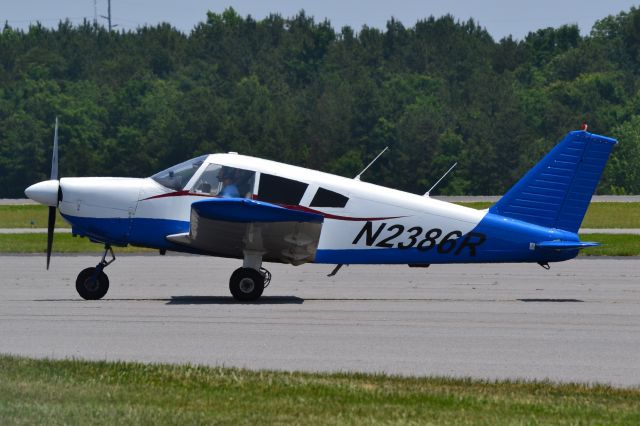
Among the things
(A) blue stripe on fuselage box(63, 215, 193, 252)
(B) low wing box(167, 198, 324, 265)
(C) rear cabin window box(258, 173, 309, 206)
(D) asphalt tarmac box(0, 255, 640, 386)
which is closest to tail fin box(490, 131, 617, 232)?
(D) asphalt tarmac box(0, 255, 640, 386)

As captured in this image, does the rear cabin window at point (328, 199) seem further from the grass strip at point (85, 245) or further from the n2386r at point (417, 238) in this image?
the grass strip at point (85, 245)

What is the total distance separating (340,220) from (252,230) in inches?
49.7

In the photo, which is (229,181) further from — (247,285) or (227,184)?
(247,285)

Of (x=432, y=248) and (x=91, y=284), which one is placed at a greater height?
(x=432, y=248)

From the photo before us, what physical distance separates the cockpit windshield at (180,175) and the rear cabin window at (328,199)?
1.65m

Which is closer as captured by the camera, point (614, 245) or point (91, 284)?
point (91, 284)

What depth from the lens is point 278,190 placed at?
17516 mm

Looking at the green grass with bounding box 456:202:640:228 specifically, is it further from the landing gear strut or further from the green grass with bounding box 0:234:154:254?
the landing gear strut

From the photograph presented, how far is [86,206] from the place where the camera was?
1762 centimetres

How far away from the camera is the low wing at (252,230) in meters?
17.0

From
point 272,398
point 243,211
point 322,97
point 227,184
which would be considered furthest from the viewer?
point 322,97

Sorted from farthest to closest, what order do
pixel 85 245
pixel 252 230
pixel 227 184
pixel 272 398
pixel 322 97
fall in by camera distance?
pixel 322 97 < pixel 85 245 < pixel 227 184 < pixel 252 230 < pixel 272 398

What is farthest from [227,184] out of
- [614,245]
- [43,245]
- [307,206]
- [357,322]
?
[614,245]

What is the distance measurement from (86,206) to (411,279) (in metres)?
6.29
